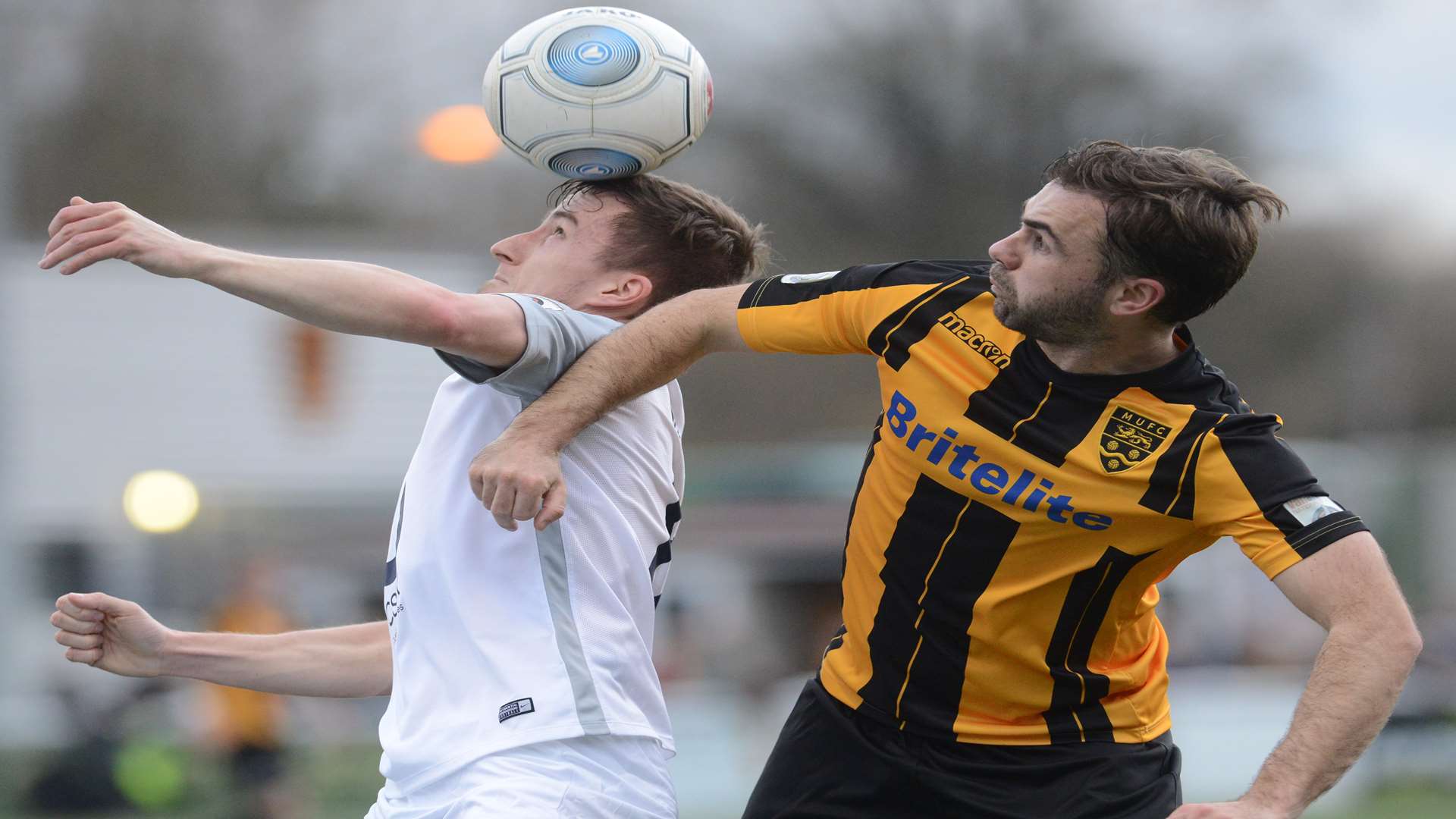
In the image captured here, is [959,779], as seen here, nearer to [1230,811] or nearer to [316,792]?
[1230,811]

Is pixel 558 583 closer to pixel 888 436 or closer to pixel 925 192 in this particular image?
pixel 888 436

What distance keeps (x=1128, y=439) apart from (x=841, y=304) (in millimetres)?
698

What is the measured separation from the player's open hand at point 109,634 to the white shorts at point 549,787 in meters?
0.75

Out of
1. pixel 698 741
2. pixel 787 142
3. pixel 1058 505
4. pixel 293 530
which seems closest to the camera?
pixel 1058 505

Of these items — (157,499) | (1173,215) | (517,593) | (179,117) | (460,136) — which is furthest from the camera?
(179,117)

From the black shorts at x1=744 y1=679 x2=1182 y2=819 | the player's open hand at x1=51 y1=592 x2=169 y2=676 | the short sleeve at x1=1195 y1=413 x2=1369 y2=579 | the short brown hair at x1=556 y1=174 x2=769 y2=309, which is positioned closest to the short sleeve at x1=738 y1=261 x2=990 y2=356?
the short brown hair at x1=556 y1=174 x2=769 y2=309

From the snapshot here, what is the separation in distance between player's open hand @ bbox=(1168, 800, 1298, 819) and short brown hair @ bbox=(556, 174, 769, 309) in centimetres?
155

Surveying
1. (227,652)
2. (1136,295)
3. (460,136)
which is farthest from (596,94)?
(460,136)

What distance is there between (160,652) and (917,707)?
169 cm

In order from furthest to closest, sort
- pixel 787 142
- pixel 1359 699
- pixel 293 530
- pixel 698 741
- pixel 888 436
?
pixel 787 142 → pixel 293 530 → pixel 698 741 → pixel 888 436 → pixel 1359 699

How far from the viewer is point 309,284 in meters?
2.79

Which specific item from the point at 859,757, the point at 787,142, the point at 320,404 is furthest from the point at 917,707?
the point at 787,142

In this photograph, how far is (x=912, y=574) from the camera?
3596mm

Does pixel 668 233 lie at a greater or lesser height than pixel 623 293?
greater
